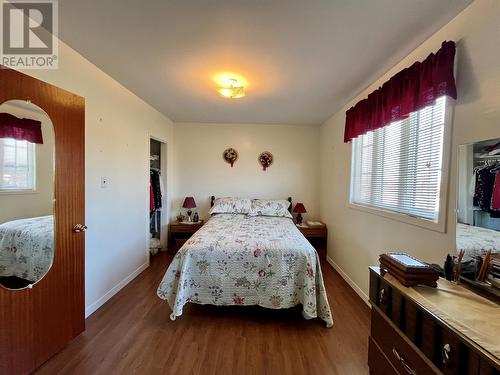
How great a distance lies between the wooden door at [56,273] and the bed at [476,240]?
268 centimetres

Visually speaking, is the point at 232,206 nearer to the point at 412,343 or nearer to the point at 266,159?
the point at 266,159

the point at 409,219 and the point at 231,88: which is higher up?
the point at 231,88

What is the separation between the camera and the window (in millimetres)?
1438

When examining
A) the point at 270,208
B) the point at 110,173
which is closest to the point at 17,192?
the point at 110,173

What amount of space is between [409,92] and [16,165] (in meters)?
2.82

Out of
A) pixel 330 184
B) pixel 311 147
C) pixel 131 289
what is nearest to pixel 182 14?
pixel 131 289

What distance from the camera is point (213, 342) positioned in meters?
1.95

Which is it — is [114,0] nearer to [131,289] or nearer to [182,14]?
[182,14]

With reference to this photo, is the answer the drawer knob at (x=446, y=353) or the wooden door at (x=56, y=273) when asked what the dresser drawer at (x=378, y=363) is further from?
the wooden door at (x=56, y=273)

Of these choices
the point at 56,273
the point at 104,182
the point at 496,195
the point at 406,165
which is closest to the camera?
the point at 496,195

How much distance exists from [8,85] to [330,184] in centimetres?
383

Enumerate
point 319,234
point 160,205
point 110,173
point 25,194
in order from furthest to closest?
point 160,205 → point 319,234 → point 110,173 → point 25,194

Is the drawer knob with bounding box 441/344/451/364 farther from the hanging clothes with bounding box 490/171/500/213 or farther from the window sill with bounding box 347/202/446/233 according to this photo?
the window sill with bounding box 347/202/446/233

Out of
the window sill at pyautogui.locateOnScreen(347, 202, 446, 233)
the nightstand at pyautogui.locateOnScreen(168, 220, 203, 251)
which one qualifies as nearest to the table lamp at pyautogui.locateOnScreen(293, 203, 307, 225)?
the window sill at pyautogui.locateOnScreen(347, 202, 446, 233)
